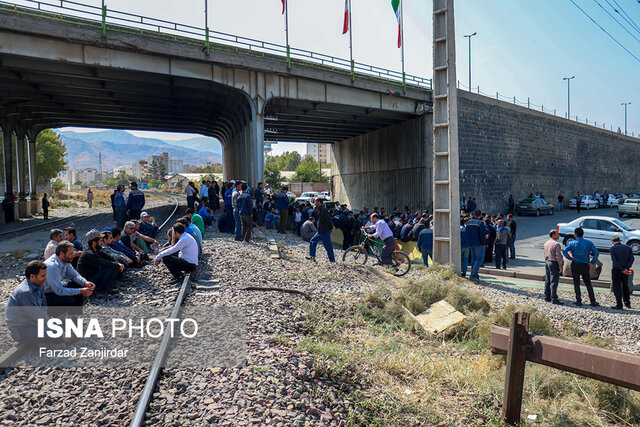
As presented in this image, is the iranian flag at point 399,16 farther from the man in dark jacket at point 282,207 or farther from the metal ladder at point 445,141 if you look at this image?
the man in dark jacket at point 282,207

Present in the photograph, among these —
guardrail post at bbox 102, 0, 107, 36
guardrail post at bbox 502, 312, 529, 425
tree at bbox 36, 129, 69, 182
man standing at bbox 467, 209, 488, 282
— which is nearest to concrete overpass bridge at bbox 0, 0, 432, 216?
guardrail post at bbox 102, 0, 107, 36

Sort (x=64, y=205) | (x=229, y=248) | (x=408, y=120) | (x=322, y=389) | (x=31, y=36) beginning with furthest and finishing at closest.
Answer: (x=64, y=205), (x=408, y=120), (x=31, y=36), (x=229, y=248), (x=322, y=389)

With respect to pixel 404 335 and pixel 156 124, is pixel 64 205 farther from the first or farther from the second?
pixel 404 335

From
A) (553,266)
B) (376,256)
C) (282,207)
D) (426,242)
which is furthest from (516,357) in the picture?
(282,207)

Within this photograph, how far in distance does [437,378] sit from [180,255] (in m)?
5.42

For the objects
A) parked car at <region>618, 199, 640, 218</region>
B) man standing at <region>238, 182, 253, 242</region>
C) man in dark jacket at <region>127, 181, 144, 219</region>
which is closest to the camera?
man standing at <region>238, 182, 253, 242</region>

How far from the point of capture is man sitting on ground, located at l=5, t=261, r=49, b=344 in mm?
5191

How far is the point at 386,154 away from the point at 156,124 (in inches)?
752

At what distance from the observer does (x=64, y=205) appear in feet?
132

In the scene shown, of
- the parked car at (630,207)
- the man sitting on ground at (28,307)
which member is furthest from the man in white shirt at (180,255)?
the parked car at (630,207)

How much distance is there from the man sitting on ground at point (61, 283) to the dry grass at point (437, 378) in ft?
10.7

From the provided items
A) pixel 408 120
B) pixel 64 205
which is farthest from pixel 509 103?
pixel 64 205

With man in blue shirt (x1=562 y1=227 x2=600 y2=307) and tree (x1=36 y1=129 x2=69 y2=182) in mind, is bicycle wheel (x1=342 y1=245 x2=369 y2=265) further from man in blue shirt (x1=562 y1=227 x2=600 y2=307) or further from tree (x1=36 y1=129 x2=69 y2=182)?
tree (x1=36 y1=129 x2=69 y2=182)

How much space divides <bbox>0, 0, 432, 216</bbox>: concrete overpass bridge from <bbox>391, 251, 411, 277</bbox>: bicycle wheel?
14.2 meters
